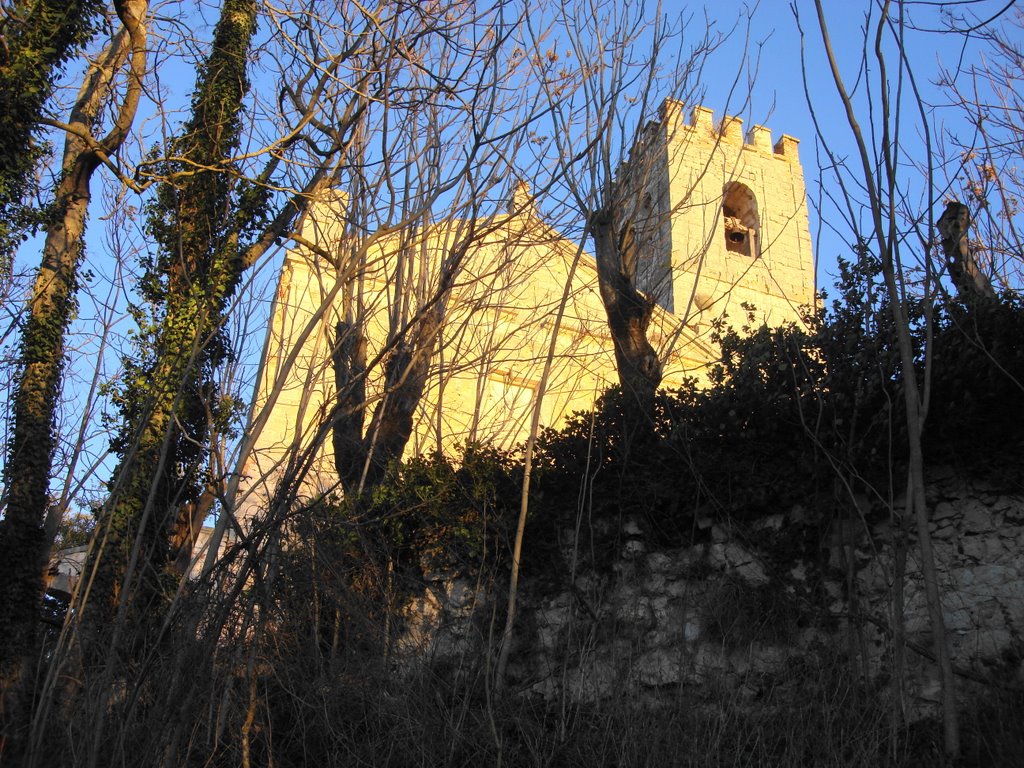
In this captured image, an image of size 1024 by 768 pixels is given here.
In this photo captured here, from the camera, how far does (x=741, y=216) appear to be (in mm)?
21125

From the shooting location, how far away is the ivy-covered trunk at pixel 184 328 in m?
6.27

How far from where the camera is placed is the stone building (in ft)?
17.9

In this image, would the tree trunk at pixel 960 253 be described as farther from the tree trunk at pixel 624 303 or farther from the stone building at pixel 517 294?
the tree trunk at pixel 624 303

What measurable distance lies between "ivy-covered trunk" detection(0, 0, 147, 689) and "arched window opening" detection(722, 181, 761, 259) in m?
15.4

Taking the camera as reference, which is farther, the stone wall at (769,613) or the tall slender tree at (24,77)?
the tall slender tree at (24,77)

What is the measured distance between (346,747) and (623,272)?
4557 millimetres

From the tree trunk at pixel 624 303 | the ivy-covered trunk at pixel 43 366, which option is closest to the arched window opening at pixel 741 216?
the tree trunk at pixel 624 303

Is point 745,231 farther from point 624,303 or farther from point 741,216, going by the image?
point 624,303

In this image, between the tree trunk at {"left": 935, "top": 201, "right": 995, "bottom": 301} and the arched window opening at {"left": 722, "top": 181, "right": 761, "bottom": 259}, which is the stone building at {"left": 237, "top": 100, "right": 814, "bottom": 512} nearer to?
the arched window opening at {"left": 722, "top": 181, "right": 761, "bottom": 259}

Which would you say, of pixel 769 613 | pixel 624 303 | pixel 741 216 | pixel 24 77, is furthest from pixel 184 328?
pixel 741 216

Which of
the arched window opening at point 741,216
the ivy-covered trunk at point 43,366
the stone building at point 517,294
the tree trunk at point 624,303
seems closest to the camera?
the stone building at point 517,294

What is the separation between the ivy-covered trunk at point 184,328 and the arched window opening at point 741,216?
587 inches

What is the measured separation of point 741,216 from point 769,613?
56.3 feet

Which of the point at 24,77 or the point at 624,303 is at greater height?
the point at 24,77
